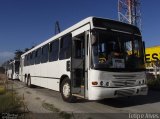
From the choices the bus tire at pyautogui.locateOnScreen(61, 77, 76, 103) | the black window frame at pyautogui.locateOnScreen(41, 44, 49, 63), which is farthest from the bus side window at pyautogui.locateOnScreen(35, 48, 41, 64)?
the bus tire at pyautogui.locateOnScreen(61, 77, 76, 103)

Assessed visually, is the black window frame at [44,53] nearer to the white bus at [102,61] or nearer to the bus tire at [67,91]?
the white bus at [102,61]

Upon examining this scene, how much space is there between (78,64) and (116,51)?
1.74 meters

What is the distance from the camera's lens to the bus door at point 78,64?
414 inches

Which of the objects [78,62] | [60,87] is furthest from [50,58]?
[78,62]

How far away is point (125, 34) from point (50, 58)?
5517 mm

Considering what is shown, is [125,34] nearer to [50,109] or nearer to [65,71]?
[65,71]

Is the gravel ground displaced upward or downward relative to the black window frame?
downward

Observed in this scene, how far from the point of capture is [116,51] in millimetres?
10078

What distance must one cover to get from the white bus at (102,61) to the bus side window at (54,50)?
1.32 metres

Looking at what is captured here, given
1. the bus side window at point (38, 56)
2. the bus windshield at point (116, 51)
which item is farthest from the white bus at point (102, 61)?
the bus side window at point (38, 56)

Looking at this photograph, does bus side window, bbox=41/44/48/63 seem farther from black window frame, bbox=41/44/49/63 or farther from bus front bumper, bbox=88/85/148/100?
bus front bumper, bbox=88/85/148/100

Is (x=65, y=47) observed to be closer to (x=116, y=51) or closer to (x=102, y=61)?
(x=116, y=51)

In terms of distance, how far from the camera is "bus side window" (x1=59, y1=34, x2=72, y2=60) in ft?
38.9

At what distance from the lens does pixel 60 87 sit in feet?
41.1
